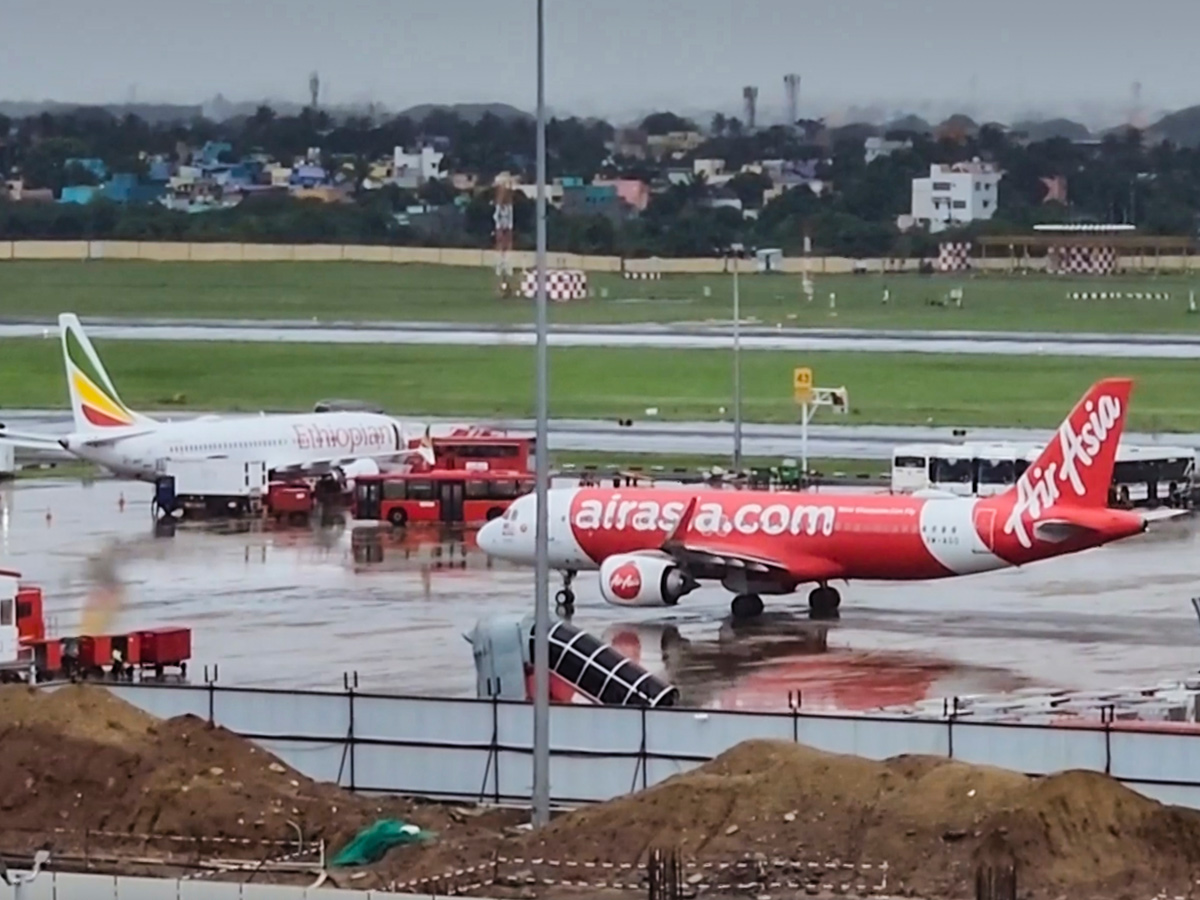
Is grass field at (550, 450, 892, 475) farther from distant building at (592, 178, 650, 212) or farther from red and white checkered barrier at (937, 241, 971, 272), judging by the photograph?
red and white checkered barrier at (937, 241, 971, 272)

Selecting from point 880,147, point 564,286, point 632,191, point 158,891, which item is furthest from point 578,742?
point 880,147

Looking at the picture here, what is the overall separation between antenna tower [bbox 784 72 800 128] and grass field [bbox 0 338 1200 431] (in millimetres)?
58395

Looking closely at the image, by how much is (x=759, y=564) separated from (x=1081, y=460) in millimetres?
6638

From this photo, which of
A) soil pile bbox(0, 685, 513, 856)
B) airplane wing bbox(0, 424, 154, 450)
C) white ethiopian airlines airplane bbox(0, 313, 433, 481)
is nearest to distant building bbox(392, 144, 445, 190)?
airplane wing bbox(0, 424, 154, 450)

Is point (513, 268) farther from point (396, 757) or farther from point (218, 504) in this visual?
point (396, 757)

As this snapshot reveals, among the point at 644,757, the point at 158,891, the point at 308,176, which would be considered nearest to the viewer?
the point at 158,891

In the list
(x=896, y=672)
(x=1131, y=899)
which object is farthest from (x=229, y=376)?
(x=1131, y=899)

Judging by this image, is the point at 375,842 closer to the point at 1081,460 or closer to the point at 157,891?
the point at 157,891

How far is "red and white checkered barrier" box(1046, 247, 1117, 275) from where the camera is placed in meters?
173

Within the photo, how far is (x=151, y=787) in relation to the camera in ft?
113

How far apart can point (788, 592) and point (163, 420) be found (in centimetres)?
4769

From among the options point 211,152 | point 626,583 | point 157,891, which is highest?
point 211,152

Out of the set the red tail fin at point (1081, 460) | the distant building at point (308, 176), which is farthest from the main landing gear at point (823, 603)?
the distant building at point (308, 176)

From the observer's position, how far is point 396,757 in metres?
37.2
